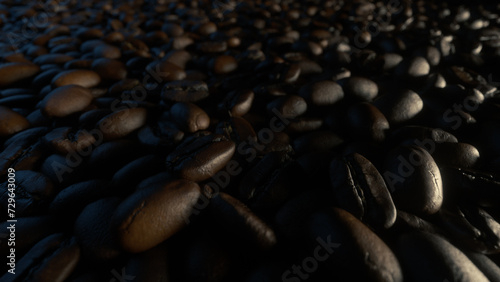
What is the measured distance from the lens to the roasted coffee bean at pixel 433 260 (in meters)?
0.54

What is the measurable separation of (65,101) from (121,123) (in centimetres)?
31

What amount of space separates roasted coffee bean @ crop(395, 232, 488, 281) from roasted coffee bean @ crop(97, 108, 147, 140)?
0.95m

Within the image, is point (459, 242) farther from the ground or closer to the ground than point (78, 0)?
closer to the ground

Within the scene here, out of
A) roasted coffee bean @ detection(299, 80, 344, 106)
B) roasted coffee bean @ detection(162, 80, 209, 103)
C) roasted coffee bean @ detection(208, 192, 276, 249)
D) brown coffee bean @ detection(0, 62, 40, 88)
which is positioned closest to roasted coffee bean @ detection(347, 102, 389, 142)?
roasted coffee bean @ detection(299, 80, 344, 106)

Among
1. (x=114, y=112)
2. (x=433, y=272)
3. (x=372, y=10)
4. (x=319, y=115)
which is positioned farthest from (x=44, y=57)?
(x=372, y=10)

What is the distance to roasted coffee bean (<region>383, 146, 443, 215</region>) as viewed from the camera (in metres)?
0.68

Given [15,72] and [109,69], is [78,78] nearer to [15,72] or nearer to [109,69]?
[109,69]

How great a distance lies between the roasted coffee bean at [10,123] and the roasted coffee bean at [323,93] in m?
1.18

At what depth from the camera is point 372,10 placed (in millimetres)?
2150

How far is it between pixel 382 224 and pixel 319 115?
59 centimetres

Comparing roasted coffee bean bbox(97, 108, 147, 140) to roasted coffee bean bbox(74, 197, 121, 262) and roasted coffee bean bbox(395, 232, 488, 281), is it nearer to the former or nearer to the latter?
roasted coffee bean bbox(74, 197, 121, 262)

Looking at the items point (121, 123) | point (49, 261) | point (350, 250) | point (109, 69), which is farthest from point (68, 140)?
point (350, 250)

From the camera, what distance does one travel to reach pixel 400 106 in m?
1.01

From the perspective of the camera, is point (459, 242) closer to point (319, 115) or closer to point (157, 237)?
point (319, 115)
